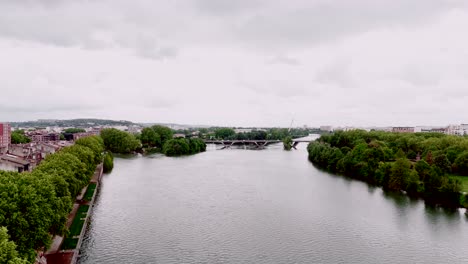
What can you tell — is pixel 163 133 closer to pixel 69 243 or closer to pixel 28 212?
pixel 69 243

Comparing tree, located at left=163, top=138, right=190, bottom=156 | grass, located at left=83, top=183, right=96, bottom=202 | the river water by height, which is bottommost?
the river water

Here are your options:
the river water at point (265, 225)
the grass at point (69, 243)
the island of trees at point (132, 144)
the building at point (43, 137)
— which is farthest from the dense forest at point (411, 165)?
the building at point (43, 137)

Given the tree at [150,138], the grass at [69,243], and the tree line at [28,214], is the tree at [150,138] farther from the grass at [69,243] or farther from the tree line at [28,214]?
the grass at [69,243]

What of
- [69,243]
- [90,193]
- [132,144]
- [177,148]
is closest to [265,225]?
[69,243]

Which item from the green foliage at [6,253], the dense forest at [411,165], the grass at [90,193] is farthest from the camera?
the dense forest at [411,165]

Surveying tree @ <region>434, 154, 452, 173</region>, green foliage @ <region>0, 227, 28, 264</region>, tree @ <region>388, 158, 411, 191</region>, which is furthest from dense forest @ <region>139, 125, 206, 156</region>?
green foliage @ <region>0, 227, 28, 264</region>

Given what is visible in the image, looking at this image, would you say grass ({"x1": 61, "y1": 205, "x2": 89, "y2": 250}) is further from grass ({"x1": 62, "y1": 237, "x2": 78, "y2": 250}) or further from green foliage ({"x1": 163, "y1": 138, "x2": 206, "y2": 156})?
green foliage ({"x1": 163, "y1": 138, "x2": 206, "y2": 156})
